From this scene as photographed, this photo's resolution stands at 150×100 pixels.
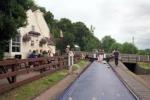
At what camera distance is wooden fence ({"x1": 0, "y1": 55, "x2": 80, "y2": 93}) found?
15.2m

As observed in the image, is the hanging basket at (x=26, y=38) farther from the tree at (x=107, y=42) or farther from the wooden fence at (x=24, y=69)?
the tree at (x=107, y=42)

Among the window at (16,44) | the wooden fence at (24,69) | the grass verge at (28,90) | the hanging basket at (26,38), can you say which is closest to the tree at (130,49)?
the hanging basket at (26,38)

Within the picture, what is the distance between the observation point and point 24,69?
17.9 meters

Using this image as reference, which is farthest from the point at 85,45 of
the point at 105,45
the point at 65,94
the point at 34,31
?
the point at 65,94

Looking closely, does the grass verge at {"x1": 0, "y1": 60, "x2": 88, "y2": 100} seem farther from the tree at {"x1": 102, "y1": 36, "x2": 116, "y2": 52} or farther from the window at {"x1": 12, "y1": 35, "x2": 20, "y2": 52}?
the tree at {"x1": 102, "y1": 36, "x2": 116, "y2": 52}

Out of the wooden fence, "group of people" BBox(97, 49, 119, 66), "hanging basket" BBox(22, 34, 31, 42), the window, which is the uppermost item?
"hanging basket" BBox(22, 34, 31, 42)

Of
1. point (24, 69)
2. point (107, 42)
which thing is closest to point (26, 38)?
point (24, 69)

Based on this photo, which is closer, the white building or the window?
the white building

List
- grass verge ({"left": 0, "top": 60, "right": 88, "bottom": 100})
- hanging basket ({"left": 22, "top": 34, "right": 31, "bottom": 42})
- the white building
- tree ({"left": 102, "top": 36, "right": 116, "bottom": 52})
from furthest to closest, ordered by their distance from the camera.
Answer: tree ({"left": 102, "top": 36, "right": 116, "bottom": 52}) < hanging basket ({"left": 22, "top": 34, "right": 31, "bottom": 42}) < the white building < grass verge ({"left": 0, "top": 60, "right": 88, "bottom": 100})

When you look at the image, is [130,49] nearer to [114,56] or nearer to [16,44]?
[114,56]

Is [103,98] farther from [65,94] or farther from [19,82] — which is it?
[19,82]

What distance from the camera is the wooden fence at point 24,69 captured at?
49.7 feet

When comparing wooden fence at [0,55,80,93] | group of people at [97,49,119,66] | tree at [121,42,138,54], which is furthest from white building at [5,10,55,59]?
tree at [121,42,138,54]

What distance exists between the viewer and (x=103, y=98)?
600 inches
